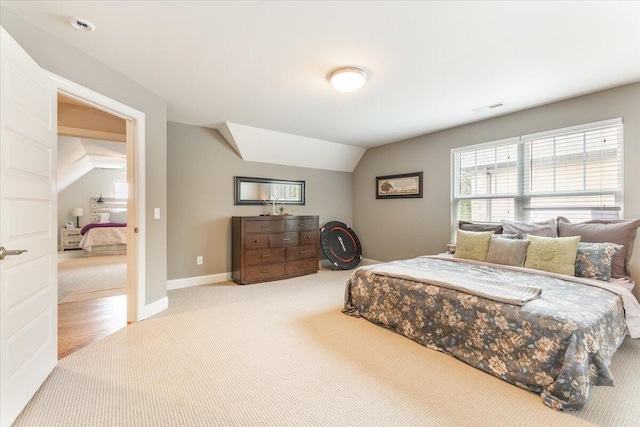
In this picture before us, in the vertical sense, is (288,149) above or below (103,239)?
above

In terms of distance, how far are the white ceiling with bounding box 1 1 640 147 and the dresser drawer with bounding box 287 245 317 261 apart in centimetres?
234

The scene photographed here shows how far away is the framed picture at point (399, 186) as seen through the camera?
188 inches

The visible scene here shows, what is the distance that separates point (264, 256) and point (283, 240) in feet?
1.35

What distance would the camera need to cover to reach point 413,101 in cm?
326

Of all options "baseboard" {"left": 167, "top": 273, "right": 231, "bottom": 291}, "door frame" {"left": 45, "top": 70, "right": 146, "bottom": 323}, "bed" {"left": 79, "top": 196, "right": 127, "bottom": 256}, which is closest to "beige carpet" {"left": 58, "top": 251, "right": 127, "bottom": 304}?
"bed" {"left": 79, "top": 196, "right": 127, "bottom": 256}

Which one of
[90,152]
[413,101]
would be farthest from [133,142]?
[90,152]

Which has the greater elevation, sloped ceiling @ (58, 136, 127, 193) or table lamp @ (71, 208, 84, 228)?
sloped ceiling @ (58, 136, 127, 193)

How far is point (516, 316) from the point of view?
1.85 m

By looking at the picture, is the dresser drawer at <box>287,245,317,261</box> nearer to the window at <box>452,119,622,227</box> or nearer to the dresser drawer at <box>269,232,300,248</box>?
the dresser drawer at <box>269,232,300,248</box>

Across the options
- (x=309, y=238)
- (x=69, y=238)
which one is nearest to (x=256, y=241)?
(x=309, y=238)

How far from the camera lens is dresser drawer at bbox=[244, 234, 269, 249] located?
422 cm

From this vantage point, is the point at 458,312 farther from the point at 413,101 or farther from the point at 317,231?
the point at 317,231

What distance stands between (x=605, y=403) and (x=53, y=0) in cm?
411

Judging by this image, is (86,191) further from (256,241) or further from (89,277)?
(256,241)
